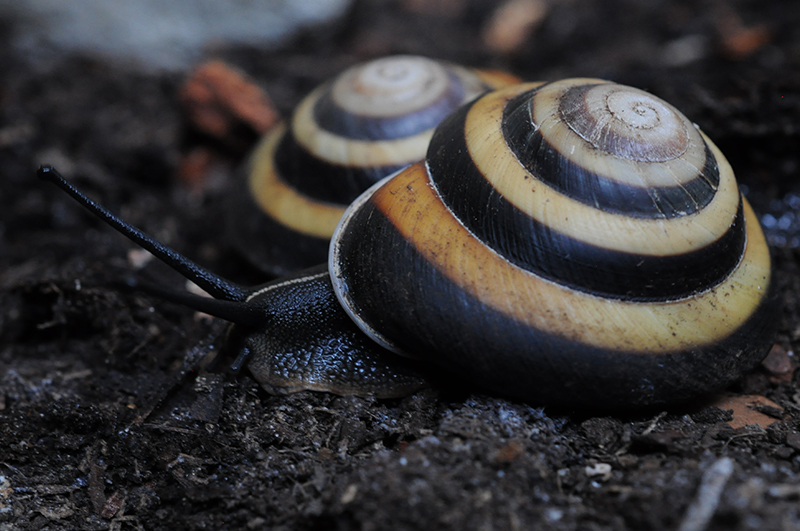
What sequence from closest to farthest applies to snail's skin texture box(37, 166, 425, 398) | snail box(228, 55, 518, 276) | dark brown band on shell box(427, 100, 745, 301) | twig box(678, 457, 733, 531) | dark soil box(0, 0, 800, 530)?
twig box(678, 457, 733, 531) → dark soil box(0, 0, 800, 530) → dark brown band on shell box(427, 100, 745, 301) → snail's skin texture box(37, 166, 425, 398) → snail box(228, 55, 518, 276)

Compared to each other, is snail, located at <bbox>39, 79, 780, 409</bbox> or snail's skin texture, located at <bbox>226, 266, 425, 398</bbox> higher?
snail, located at <bbox>39, 79, 780, 409</bbox>

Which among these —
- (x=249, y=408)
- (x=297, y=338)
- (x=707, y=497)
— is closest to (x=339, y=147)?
(x=297, y=338)

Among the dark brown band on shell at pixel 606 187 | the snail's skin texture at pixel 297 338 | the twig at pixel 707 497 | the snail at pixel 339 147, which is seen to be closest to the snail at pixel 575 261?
the dark brown band on shell at pixel 606 187

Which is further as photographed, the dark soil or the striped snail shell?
the striped snail shell

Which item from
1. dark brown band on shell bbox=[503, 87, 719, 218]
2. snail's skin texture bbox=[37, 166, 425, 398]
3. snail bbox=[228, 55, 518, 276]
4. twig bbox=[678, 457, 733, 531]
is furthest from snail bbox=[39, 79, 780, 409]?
snail bbox=[228, 55, 518, 276]

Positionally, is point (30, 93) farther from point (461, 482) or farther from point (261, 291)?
point (461, 482)

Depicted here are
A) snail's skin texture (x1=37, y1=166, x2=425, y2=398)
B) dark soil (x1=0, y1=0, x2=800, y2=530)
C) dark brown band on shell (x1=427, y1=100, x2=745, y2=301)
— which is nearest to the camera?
dark soil (x1=0, y1=0, x2=800, y2=530)

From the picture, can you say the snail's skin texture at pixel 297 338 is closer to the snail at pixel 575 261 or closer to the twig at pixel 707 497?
the snail at pixel 575 261

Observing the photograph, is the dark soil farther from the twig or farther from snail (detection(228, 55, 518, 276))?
snail (detection(228, 55, 518, 276))
